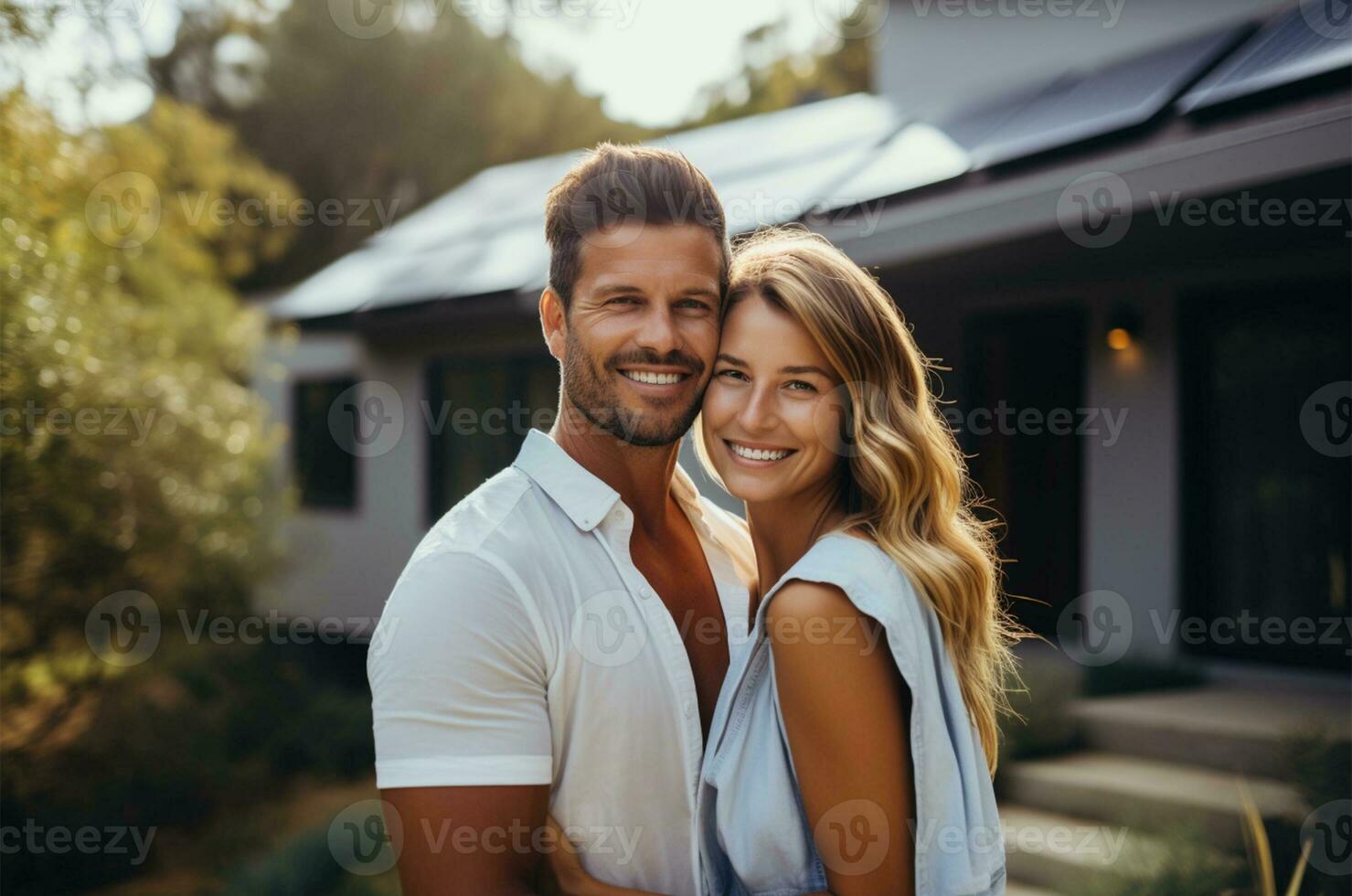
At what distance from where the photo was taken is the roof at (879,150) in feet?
18.2

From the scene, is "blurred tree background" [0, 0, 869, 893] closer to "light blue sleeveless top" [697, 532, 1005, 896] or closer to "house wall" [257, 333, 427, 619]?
"house wall" [257, 333, 427, 619]

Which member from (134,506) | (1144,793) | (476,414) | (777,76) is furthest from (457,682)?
(777,76)

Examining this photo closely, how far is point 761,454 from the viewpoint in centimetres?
246

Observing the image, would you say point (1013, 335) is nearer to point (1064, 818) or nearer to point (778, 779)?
point (1064, 818)

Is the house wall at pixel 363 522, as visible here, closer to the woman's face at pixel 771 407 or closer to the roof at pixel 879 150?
the roof at pixel 879 150

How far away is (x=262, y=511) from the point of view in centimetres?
1063

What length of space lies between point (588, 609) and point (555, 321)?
0.71m

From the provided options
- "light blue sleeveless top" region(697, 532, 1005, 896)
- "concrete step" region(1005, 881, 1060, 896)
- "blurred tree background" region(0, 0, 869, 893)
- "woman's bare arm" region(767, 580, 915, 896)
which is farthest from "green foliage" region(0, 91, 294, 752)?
"concrete step" region(1005, 881, 1060, 896)

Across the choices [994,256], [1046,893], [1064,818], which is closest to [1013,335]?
[994,256]

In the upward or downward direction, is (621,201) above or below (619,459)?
above

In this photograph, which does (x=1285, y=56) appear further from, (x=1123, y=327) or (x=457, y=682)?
(x=457, y=682)

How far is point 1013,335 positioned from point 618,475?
6.50 m

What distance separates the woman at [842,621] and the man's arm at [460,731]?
9.1 inches

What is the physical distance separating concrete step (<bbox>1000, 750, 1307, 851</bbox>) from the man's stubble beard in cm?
381
